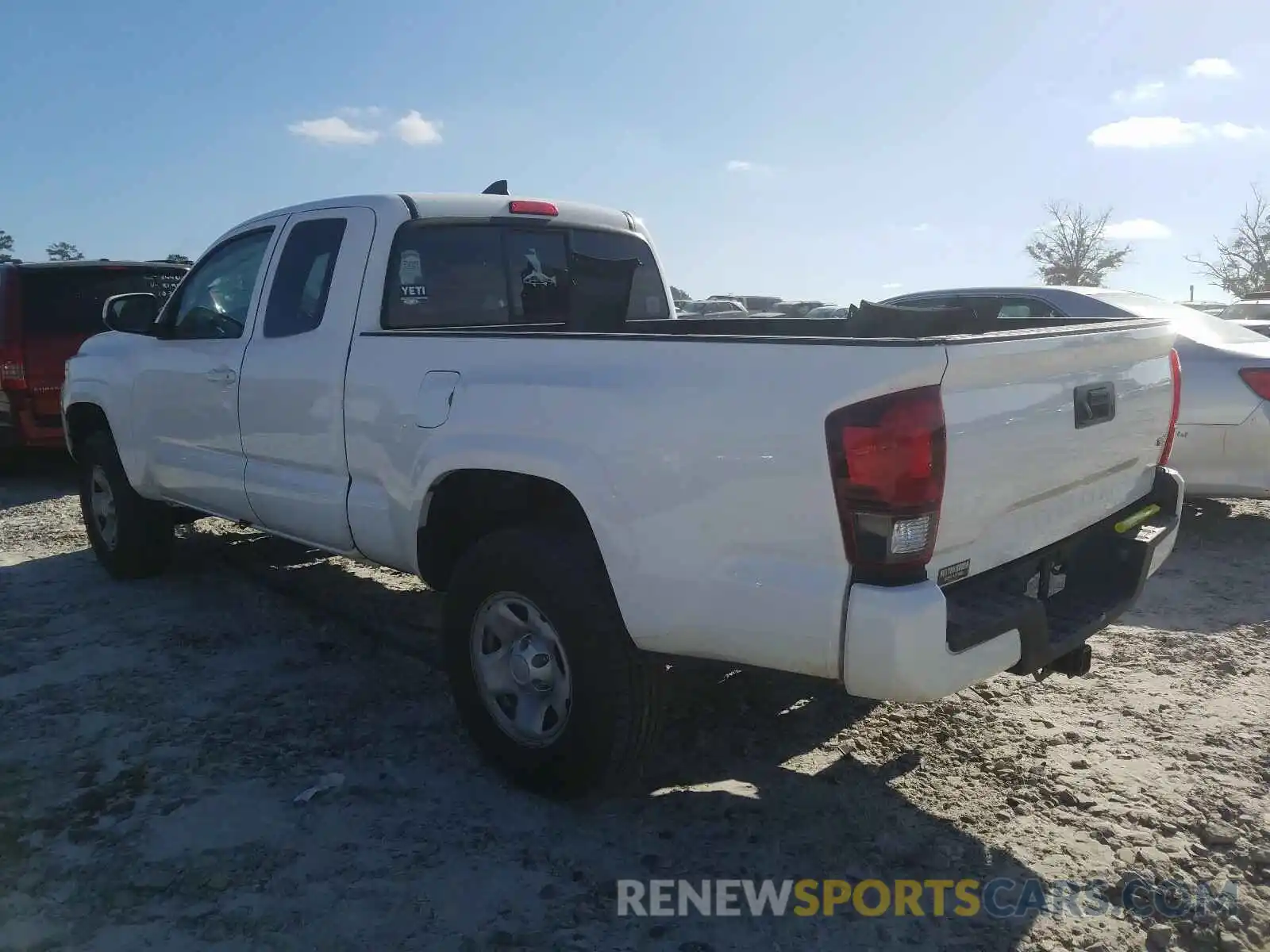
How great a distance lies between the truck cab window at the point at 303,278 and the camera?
414cm

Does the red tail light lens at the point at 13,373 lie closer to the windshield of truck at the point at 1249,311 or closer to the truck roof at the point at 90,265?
the truck roof at the point at 90,265

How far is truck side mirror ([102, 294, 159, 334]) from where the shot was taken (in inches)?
204

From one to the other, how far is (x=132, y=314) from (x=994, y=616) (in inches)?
180

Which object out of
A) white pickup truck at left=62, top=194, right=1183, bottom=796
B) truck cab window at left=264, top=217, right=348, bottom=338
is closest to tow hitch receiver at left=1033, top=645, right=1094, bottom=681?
white pickup truck at left=62, top=194, right=1183, bottom=796

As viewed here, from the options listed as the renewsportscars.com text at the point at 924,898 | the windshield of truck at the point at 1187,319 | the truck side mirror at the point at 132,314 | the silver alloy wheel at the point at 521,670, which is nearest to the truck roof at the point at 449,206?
the truck side mirror at the point at 132,314

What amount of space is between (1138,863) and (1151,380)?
61.7 inches

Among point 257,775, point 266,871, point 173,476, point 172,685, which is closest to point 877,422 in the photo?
point 266,871

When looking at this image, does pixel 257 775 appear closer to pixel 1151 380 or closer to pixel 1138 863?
pixel 1138 863

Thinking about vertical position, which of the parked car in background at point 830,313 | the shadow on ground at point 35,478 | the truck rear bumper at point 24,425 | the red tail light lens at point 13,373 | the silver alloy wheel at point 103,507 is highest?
the parked car in background at point 830,313

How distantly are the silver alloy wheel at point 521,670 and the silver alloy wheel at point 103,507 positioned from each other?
3482mm

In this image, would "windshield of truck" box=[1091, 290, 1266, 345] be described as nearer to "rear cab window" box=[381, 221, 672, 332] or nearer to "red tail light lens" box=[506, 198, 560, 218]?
"rear cab window" box=[381, 221, 672, 332]

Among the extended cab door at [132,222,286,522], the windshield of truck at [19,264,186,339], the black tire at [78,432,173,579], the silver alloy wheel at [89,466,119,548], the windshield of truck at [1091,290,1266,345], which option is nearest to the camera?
the extended cab door at [132,222,286,522]

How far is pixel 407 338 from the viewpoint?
3566mm

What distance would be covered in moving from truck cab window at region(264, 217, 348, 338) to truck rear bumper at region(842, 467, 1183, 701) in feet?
8.89
